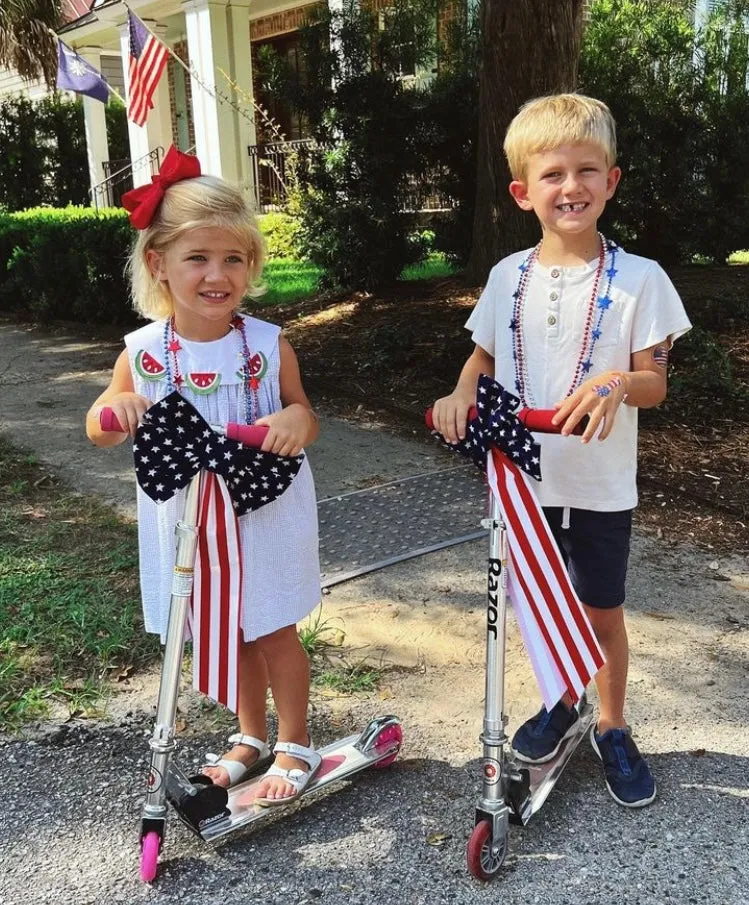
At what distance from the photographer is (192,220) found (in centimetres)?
209

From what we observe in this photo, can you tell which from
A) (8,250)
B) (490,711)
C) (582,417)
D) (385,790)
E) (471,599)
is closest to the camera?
(582,417)

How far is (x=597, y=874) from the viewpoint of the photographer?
216 cm

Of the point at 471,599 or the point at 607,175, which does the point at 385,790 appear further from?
the point at 607,175

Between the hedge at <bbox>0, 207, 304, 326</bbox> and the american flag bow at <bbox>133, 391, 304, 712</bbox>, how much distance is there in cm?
710

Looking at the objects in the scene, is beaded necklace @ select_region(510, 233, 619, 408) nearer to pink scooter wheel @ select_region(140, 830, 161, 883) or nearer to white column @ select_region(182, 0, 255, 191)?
pink scooter wheel @ select_region(140, 830, 161, 883)

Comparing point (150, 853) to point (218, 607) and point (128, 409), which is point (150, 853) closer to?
point (218, 607)

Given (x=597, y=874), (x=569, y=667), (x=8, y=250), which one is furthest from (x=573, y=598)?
(x=8, y=250)

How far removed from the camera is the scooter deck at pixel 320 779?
223 cm

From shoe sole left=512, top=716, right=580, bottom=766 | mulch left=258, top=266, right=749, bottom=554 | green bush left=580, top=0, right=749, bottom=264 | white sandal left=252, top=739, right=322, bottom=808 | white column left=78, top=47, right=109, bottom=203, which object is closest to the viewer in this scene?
white sandal left=252, top=739, right=322, bottom=808

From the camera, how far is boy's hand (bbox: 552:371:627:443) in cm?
194

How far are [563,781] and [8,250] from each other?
10.6 m

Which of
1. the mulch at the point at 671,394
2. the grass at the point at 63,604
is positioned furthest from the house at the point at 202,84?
the grass at the point at 63,604

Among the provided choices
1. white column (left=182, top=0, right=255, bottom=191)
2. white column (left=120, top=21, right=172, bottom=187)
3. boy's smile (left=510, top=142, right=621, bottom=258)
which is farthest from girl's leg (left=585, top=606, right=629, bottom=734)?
white column (left=120, top=21, right=172, bottom=187)

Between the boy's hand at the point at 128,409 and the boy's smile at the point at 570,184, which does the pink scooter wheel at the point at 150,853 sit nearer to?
the boy's hand at the point at 128,409
